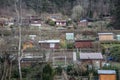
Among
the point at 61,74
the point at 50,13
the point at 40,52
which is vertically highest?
the point at 50,13

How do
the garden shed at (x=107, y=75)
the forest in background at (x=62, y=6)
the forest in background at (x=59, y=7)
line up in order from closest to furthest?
the garden shed at (x=107, y=75)
the forest in background at (x=59, y=7)
the forest in background at (x=62, y=6)

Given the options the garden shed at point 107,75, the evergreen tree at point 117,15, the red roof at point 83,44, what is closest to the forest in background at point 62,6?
the evergreen tree at point 117,15

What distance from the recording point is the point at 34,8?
120 feet

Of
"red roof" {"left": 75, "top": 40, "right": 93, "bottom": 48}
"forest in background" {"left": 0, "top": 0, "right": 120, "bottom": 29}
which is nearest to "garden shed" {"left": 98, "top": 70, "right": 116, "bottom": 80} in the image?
"red roof" {"left": 75, "top": 40, "right": 93, "bottom": 48}

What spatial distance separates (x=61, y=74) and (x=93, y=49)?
541 centimetres

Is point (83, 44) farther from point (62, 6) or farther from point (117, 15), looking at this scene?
point (62, 6)

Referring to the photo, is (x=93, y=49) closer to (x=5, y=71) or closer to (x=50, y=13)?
(x=5, y=71)

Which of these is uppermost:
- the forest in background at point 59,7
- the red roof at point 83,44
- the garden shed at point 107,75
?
the forest in background at point 59,7

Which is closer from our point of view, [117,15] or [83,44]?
[83,44]

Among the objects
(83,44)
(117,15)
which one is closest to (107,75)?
(83,44)

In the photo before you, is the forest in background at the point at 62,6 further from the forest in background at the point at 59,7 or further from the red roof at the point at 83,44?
the red roof at the point at 83,44

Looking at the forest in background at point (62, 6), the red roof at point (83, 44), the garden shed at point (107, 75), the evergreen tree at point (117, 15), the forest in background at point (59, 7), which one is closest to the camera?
the garden shed at point (107, 75)

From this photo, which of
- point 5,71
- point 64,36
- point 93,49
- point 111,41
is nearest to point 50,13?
point 64,36

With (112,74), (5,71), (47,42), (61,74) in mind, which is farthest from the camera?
(47,42)
